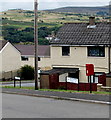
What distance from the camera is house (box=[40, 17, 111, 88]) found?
31.9 metres

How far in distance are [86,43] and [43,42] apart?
72.8m

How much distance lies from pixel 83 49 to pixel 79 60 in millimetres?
1048

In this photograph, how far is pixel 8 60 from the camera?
57.9 m

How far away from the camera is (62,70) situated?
3266 centimetres

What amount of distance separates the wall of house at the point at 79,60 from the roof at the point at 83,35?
1.94 feet

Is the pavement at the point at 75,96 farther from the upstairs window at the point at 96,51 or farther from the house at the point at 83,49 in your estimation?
the upstairs window at the point at 96,51

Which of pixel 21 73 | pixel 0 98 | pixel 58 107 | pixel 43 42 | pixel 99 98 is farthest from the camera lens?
pixel 43 42

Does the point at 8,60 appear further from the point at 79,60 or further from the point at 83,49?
the point at 83,49

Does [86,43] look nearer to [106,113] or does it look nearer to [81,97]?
[81,97]

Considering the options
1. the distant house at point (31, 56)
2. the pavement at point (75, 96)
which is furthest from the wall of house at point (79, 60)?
the distant house at point (31, 56)

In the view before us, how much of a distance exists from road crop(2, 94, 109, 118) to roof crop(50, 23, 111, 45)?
13.4 meters

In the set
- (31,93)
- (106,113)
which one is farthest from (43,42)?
(106,113)

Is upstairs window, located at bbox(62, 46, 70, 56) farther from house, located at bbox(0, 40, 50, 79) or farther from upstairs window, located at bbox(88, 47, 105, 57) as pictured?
house, located at bbox(0, 40, 50, 79)

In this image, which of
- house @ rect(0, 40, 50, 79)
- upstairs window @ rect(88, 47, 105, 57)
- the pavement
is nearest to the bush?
house @ rect(0, 40, 50, 79)
